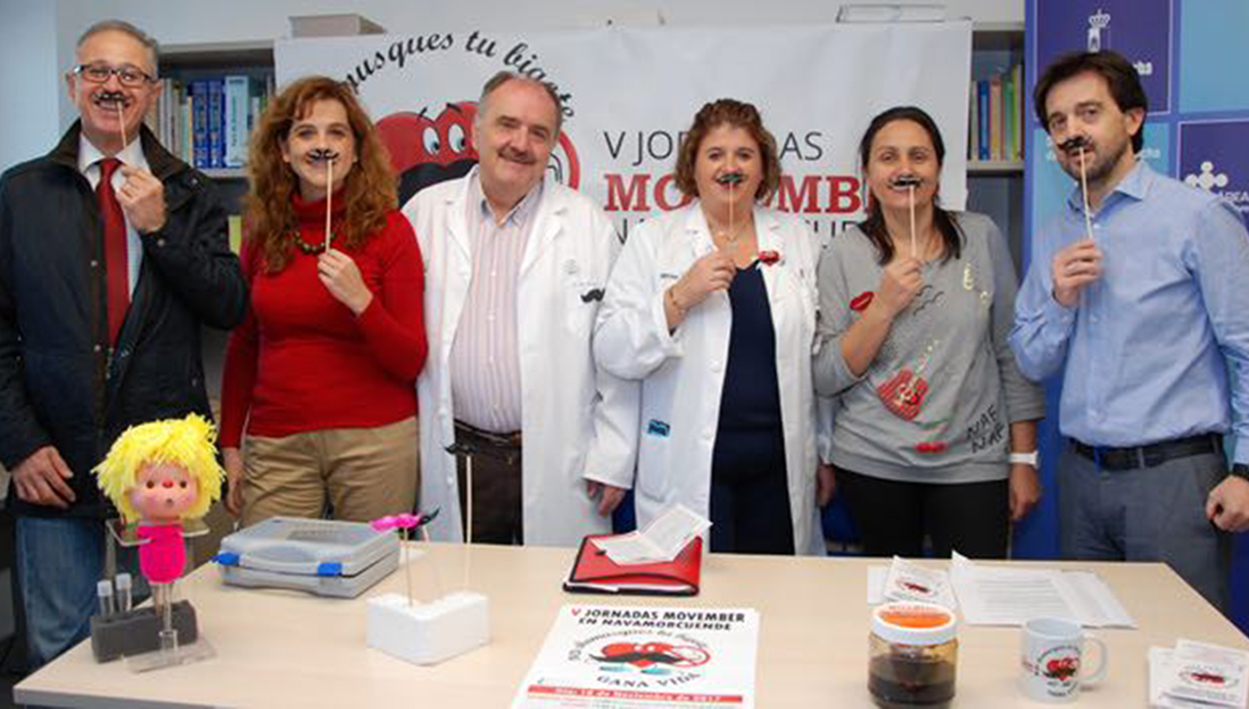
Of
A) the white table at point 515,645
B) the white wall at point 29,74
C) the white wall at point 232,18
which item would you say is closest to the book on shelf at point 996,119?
the white wall at point 232,18

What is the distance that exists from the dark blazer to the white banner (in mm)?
1417

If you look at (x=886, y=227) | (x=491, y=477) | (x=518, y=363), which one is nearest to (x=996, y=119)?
(x=886, y=227)

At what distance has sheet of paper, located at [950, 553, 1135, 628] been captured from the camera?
1613 mm

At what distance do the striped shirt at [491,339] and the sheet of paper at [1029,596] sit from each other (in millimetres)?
1142

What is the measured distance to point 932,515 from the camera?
2439 millimetres

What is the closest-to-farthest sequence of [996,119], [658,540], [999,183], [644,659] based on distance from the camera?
[644,659] < [658,540] < [996,119] < [999,183]

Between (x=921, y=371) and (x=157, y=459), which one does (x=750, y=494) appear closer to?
(x=921, y=371)

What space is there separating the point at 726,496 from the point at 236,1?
2.85 meters

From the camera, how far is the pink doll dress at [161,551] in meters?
1.50

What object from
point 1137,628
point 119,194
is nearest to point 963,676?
point 1137,628

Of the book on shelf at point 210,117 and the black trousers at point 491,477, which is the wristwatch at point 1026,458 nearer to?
the black trousers at point 491,477

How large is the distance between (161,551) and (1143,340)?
1.92 metres

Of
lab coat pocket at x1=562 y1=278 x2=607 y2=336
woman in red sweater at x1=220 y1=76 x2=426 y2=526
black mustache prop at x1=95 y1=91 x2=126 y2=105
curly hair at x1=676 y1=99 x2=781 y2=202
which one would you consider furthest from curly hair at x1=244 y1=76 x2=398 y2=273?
curly hair at x1=676 y1=99 x2=781 y2=202

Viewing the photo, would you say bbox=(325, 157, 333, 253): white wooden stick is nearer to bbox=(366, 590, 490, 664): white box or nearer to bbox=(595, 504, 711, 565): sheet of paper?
bbox=(595, 504, 711, 565): sheet of paper
